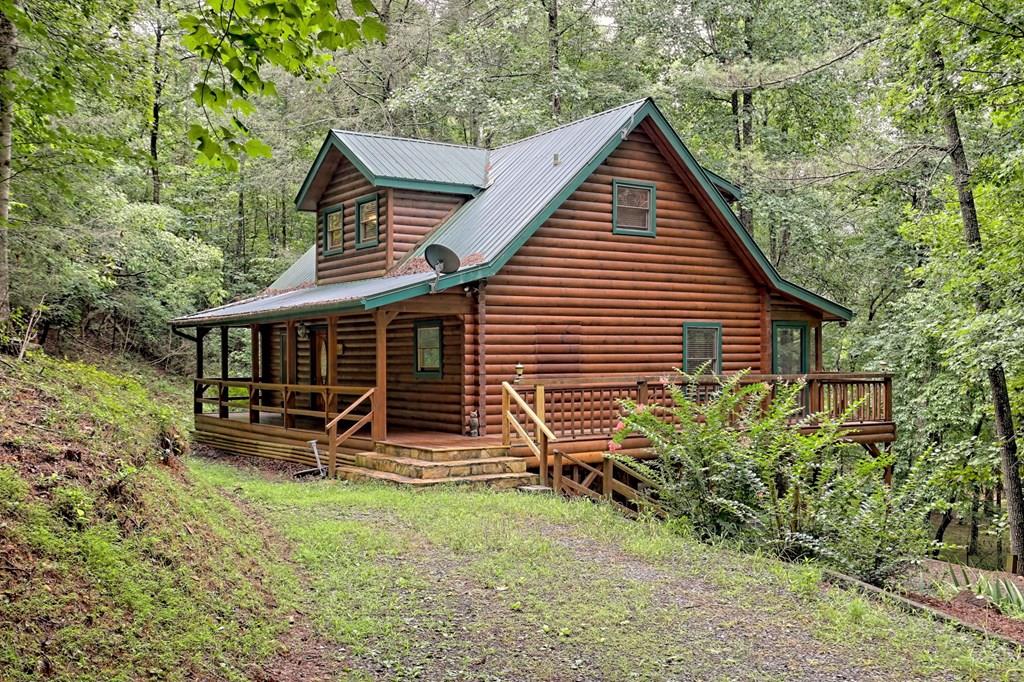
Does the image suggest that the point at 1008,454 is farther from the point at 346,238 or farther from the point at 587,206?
the point at 346,238

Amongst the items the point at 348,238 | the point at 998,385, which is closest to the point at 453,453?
the point at 348,238

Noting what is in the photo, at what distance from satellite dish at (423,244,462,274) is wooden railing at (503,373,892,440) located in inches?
86.9

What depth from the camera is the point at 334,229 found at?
1897 centimetres

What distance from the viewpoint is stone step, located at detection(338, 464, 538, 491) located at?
1189 centimetres

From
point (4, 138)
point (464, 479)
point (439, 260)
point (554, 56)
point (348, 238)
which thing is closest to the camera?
point (4, 138)

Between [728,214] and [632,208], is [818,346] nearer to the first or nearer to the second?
[728,214]

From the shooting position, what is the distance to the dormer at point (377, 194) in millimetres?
16938

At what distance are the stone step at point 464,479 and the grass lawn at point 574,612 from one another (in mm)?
2409

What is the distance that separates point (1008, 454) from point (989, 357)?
3.28 metres

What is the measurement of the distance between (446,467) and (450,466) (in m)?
0.07

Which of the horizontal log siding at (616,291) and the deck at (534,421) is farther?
the horizontal log siding at (616,291)

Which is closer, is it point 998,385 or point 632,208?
point 998,385

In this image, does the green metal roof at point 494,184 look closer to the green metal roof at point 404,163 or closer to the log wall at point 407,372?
the green metal roof at point 404,163

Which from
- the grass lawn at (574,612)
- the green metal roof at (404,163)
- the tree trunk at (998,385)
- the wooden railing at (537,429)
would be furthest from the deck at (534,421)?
the green metal roof at (404,163)
